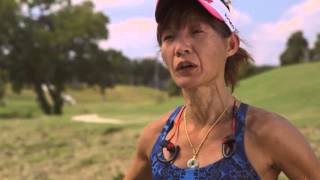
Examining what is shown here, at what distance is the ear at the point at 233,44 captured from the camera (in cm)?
224

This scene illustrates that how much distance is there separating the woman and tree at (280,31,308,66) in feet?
211

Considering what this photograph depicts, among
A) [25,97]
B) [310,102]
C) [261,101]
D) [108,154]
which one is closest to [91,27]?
[261,101]

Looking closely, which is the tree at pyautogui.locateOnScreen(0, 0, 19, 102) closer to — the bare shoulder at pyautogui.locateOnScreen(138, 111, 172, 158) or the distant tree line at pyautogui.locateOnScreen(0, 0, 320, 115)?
the distant tree line at pyautogui.locateOnScreen(0, 0, 320, 115)

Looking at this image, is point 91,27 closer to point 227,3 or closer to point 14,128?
point 14,128

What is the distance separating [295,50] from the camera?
6650 centimetres

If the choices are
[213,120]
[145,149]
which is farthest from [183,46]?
[145,149]

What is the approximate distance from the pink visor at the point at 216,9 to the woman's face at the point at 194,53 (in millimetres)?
49

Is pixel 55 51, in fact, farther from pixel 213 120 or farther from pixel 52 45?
pixel 213 120

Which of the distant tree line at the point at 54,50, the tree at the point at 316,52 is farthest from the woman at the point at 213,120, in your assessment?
the tree at the point at 316,52

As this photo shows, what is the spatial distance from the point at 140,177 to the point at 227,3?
2.46 ft

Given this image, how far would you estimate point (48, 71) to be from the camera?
4622 centimetres

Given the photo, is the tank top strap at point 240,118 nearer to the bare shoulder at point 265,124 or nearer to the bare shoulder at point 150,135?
the bare shoulder at point 265,124

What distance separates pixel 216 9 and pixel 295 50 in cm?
6583

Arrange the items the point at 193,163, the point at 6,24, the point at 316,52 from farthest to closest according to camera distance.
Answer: the point at 316,52, the point at 6,24, the point at 193,163
